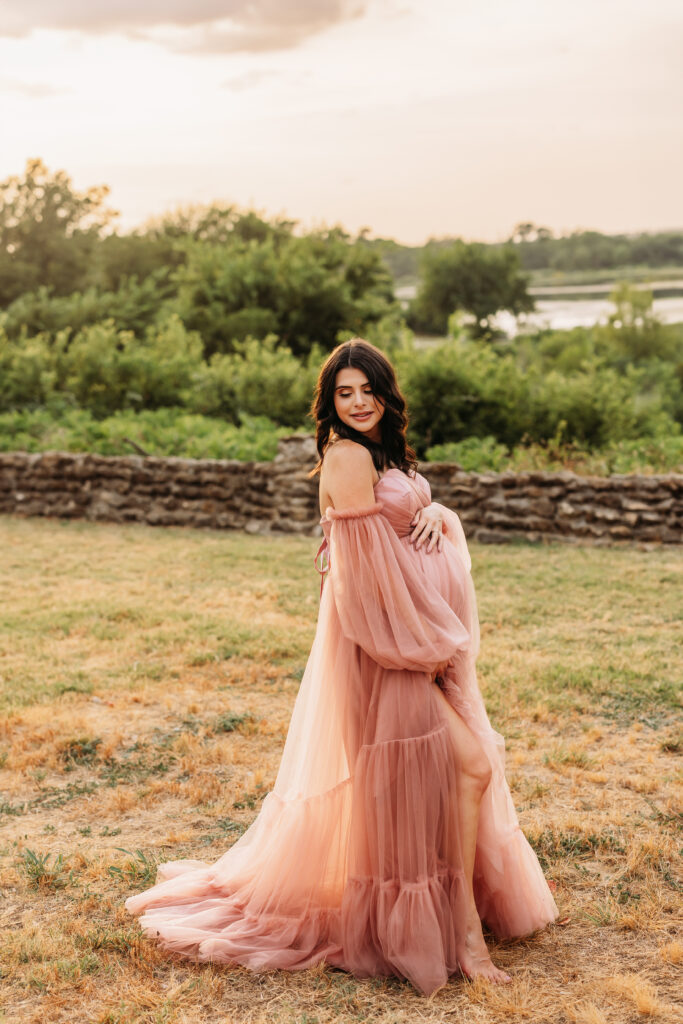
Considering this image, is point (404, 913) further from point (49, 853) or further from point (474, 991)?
point (49, 853)

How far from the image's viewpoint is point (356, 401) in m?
3.42

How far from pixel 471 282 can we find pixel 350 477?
208ft

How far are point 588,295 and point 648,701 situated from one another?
75007 millimetres

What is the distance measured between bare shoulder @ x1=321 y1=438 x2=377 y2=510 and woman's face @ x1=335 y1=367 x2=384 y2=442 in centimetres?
12

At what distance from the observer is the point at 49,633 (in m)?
7.77

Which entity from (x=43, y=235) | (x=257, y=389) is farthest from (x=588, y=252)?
(x=257, y=389)

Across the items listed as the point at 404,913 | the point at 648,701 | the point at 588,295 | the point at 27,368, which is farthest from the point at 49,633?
the point at 588,295

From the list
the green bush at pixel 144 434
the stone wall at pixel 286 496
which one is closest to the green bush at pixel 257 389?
the green bush at pixel 144 434

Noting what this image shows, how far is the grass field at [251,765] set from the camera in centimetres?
314

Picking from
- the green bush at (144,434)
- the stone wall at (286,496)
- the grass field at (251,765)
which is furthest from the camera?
the green bush at (144,434)

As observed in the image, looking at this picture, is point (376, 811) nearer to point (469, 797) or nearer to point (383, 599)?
point (469, 797)

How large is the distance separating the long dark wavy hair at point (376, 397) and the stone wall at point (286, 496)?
7.84m

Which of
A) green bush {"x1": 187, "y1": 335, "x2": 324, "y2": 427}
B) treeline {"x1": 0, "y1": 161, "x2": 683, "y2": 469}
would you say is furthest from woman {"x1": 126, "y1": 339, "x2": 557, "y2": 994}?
green bush {"x1": 187, "y1": 335, "x2": 324, "y2": 427}

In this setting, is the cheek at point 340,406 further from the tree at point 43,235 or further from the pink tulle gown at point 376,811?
the tree at point 43,235
